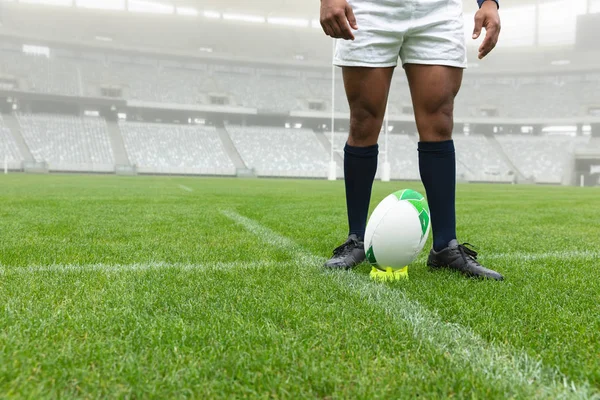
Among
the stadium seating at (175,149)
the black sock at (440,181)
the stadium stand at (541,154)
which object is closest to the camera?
the black sock at (440,181)

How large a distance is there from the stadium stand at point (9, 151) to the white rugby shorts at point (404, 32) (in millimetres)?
25888

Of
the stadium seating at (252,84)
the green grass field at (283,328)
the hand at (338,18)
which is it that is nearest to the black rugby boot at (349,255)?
the green grass field at (283,328)

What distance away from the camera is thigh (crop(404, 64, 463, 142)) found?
1990 millimetres

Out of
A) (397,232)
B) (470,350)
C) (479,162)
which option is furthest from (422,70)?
(479,162)

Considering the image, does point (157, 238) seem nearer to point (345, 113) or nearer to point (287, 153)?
point (287, 153)

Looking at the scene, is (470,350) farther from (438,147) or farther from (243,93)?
(243,93)

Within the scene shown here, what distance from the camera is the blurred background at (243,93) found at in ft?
94.4

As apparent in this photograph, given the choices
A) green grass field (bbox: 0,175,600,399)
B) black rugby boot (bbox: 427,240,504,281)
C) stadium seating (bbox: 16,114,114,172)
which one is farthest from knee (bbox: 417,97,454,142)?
stadium seating (bbox: 16,114,114,172)

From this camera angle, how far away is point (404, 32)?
6.47ft

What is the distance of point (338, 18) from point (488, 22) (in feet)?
2.37

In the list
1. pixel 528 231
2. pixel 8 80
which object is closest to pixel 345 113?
pixel 8 80

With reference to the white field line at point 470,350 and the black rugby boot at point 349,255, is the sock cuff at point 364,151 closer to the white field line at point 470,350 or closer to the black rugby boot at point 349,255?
the black rugby boot at point 349,255

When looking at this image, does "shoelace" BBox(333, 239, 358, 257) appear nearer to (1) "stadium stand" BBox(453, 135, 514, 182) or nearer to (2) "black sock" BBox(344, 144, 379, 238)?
(2) "black sock" BBox(344, 144, 379, 238)

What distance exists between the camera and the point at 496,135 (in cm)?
3525
